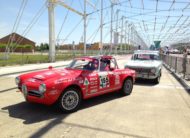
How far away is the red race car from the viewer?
577cm

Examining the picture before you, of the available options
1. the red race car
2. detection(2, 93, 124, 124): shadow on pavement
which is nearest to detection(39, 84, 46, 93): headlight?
the red race car

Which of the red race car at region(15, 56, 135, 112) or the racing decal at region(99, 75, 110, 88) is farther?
the racing decal at region(99, 75, 110, 88)

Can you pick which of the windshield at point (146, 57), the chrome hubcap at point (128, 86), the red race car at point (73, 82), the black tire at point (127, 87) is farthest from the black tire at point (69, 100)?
the windshield at point (146, 57)

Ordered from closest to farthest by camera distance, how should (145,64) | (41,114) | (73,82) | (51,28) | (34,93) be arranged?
(34,93) → (41,114) → (73,82) → (145,64) → (51,28)

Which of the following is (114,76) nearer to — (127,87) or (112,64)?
(112,64)

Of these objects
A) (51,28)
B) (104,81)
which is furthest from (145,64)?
(51,28)

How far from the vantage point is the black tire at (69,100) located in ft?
19.8

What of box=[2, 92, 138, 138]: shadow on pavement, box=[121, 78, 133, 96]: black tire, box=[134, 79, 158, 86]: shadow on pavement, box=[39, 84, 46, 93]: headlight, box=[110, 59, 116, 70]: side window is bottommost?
box=[134, 79, 158, 86]: shadow on pavement

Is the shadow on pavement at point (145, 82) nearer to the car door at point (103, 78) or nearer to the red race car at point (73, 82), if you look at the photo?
the red race car at point (73, 82)

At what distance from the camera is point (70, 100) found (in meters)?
6.22

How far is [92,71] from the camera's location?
7.10 metres

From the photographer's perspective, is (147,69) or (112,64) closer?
(112,64)

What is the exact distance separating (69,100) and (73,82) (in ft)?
1.63

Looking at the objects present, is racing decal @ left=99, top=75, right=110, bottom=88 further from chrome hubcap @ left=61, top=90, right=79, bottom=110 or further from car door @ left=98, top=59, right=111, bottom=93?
chrome hubcap @ left=61, top=90, right=79, bottom=110
